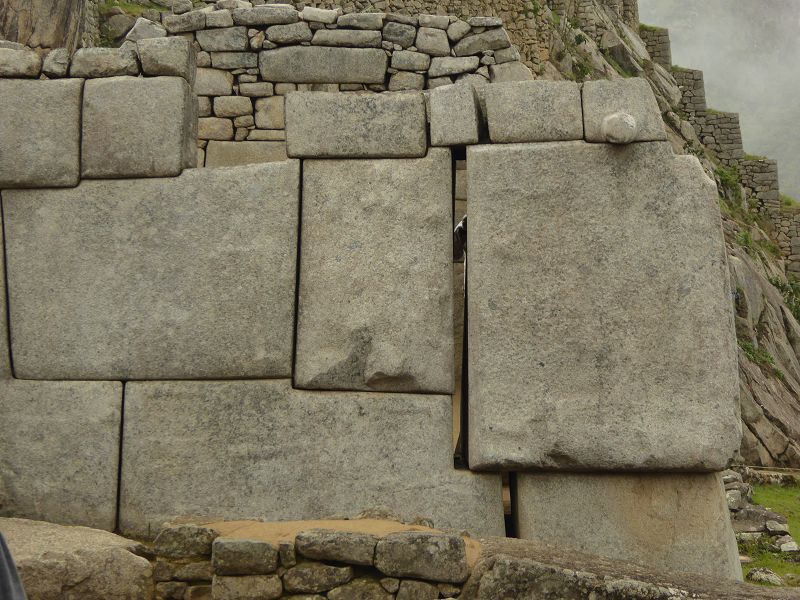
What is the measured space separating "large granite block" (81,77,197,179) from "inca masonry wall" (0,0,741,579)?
1 cm

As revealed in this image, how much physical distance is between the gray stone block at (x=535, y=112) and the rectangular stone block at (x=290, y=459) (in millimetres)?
1343

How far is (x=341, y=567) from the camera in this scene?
12.5 feet

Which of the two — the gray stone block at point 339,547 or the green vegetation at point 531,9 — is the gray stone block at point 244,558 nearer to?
the gray stone block at point 339,547

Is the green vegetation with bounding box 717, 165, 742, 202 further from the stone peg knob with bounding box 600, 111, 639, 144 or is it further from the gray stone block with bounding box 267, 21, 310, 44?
the stone peg knob with bounding box 600, 111, 639, 144

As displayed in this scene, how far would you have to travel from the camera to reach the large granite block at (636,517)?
A: 4.45 meters

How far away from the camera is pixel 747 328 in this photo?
1606cm

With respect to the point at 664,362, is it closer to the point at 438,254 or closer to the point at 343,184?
the point at 438,254

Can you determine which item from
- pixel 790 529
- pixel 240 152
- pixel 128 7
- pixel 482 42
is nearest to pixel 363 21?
pixel 482 42

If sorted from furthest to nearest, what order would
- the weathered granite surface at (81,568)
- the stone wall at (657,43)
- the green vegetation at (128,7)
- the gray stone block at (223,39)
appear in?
the stone wall at (657,43) → the green vegetation at (128,7) → the gray stone block at (223,39) → the weathered granite surface at (81,568)

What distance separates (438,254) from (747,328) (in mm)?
12707

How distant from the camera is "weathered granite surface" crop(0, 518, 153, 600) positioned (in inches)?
146

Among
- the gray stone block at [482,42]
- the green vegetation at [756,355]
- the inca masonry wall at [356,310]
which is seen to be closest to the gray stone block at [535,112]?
the inca masonry wall at [356,310]

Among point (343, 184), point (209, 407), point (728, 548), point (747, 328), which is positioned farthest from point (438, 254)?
point (747, 328)

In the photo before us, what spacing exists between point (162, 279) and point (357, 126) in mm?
1233
